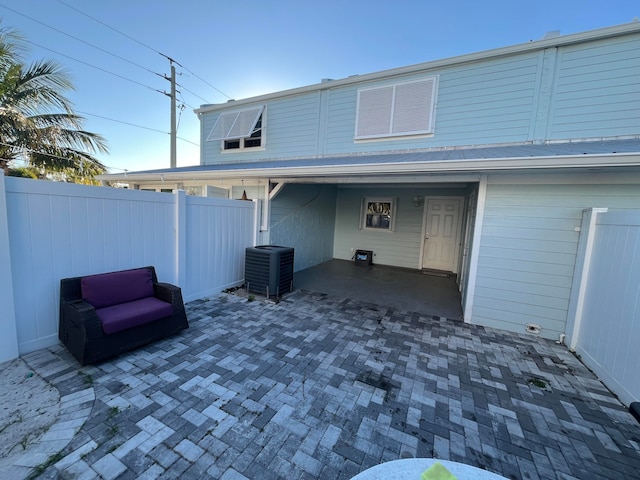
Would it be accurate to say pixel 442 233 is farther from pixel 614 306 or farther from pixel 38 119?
pixel 38 119

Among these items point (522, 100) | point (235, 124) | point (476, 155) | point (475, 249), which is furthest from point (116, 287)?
point (522, 100)

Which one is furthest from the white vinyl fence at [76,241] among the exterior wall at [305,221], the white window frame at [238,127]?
the white window frame at [238,127]

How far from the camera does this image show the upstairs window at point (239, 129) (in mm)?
6970

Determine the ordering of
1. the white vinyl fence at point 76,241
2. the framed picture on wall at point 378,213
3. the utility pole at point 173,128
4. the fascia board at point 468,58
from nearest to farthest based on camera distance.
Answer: the white vinyl fence at point 76,241 < the fascia board at point 468,58 < the framed picture on wall at point 378,213 < the utility pole at point 173,128

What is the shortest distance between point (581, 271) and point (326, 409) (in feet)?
12.3

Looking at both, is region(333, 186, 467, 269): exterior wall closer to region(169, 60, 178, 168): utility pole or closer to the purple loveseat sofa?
the purple loveseat sofa

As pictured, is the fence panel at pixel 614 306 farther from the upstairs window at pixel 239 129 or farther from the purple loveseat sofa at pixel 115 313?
the upstairs window at pixel 239 129

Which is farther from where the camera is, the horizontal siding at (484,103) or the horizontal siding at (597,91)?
the horizontal siding at (484,103)

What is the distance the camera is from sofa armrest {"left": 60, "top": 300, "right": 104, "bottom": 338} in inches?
91.3

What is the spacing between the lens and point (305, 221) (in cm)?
710

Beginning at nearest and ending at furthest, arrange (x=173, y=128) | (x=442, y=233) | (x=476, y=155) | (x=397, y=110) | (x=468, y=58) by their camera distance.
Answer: (x=476, y=155)
(x=468, y=58)
(x=397, y=110)
(x=442, y=233)
(x=173, y=128)

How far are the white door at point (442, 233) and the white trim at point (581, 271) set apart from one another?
12.7 ft

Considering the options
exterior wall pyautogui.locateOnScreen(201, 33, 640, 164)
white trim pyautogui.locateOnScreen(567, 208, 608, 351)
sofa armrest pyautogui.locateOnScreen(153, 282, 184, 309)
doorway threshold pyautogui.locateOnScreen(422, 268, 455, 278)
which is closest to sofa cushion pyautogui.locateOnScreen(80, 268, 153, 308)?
sofa armrest pyautogui.locateOnScreen(153, 282, 184, 309)

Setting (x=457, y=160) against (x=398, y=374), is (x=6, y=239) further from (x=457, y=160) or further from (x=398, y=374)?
(x=457, y=160)
